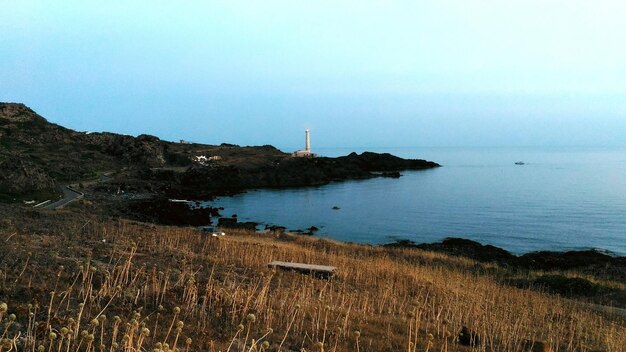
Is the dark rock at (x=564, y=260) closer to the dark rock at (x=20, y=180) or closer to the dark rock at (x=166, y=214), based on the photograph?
the dark rock at (x=166, y=214)

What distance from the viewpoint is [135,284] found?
9.13m

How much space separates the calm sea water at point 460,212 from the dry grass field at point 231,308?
78.1 ft

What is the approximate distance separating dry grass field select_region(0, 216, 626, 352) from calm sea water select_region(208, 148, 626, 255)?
78.1ft

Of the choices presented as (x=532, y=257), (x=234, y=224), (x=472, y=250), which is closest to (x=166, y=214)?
(x=234, y=224)

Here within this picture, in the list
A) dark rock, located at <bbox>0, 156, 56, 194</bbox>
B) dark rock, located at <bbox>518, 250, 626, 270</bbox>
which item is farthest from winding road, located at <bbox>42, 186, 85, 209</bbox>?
dark rock, located at <bbox>518, 250, 626, 270</bbox>

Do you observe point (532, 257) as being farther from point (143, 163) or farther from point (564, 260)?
point (143, 163)

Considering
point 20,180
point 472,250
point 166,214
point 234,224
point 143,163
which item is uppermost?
point 143,163

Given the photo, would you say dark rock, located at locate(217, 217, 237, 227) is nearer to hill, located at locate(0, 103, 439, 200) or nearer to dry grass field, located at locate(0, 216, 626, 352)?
hill, located at locate(0, 103, 439, 200)

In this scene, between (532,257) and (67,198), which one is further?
(67,198)

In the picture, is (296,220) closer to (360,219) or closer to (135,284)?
(360,219)

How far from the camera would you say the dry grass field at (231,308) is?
6.30 meters

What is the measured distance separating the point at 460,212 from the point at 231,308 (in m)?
47.3

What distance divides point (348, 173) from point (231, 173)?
91.7ft

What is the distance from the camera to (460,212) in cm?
5241
